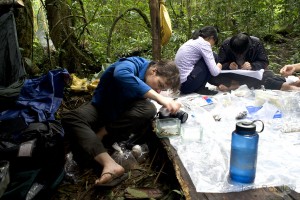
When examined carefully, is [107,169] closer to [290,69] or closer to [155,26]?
[155,26]

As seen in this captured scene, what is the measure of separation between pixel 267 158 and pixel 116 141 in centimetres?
124

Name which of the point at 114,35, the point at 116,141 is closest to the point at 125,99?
the point at 116,141

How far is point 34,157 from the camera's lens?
1.89 meters

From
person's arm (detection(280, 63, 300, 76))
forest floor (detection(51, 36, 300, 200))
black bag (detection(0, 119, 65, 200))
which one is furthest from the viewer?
person's arm (detection(280, 63, 300, 76))

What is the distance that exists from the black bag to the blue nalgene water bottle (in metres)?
1.19

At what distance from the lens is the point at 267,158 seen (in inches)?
76.9

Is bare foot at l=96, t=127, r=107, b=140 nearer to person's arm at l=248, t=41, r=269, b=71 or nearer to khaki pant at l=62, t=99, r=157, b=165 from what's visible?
khaki pant at l=62, t=99, r=157, b=165

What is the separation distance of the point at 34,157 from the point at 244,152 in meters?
1.27

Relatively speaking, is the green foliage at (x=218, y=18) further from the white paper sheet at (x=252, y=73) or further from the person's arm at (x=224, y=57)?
the white paper sheet at (x=252, y=73)

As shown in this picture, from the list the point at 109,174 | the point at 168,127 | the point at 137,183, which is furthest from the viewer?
the point at 168,127

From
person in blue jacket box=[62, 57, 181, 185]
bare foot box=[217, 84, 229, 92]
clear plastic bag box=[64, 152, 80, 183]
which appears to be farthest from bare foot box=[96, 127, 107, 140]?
bare foot box=[217, 84, 229, 92]

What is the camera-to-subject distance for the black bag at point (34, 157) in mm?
1821

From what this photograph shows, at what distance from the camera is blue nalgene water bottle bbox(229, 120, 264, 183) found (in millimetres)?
1491

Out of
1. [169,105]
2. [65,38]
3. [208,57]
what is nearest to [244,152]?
[169,105]
